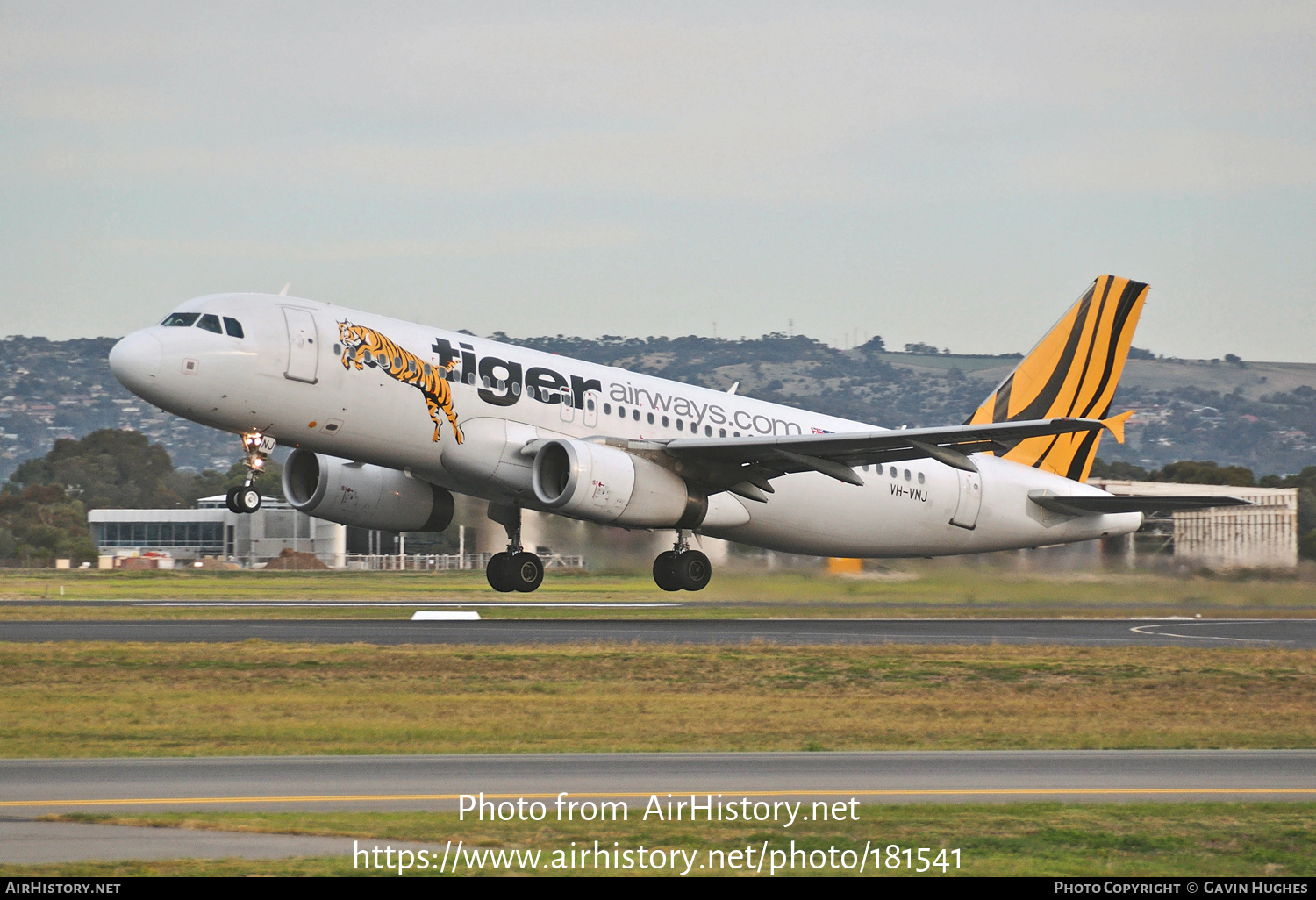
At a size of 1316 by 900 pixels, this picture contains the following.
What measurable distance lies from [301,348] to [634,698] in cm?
1144

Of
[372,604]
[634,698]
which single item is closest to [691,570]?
[372,604]

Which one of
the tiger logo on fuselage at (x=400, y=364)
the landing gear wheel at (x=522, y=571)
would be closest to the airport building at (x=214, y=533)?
the landing gear wheel at (x=522, y=571)

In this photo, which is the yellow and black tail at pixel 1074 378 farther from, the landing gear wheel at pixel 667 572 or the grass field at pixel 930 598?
the landing gear wheel at pixel 667 572

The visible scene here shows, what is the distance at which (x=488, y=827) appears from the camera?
10.1m

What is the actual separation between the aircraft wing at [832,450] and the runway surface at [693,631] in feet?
10.5

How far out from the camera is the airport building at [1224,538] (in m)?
37.9

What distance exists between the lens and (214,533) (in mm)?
95750

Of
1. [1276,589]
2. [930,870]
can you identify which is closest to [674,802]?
[930,870]

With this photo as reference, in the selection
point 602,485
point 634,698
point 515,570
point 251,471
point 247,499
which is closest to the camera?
point 634,698

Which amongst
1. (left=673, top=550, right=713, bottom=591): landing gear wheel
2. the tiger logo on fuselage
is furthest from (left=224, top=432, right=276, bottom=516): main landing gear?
(left=673, top=550, right=713, bottom=591): landing gear wheel

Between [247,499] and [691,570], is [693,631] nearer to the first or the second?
[691,570]

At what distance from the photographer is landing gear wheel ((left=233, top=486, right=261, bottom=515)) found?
86.5ft

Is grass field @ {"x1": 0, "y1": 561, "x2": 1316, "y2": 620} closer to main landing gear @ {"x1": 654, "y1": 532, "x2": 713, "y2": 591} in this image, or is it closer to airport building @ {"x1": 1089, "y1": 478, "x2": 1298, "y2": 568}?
airport building @ {"x1": 1089, "y1": 478, "x2": 1298, "y2": 568}

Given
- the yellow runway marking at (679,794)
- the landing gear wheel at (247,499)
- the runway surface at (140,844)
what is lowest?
the yellow runway marking at (679,794)
